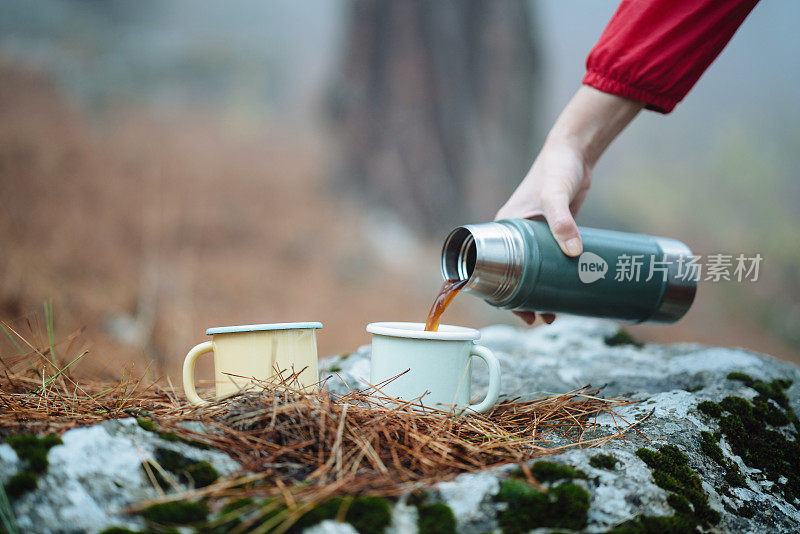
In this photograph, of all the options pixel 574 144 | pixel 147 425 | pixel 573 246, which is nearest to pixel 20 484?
pixel 147 425

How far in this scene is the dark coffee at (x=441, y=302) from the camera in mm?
1415

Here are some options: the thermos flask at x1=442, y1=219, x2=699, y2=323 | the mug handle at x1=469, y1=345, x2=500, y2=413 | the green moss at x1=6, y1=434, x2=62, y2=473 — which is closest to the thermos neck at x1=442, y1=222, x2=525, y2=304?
the thermos flask at x1=442, y1=219, x2=699, y2=323

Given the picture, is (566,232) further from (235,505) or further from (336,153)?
(336,153)

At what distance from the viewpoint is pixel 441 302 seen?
4.77 ft

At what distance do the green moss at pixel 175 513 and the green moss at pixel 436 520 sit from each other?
1.00 ft

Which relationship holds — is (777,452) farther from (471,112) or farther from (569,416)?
(471,112)

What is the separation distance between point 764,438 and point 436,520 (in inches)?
38.5

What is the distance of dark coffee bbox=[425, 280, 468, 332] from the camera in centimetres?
142

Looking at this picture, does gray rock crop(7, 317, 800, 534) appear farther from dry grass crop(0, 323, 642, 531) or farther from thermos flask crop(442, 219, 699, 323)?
thermos flask crop(442, 219, 699, 323)

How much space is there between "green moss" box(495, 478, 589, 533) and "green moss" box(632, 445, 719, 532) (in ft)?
0.55

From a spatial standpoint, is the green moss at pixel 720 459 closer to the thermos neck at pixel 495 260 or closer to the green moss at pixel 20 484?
the thermos neck at pixel 495 260

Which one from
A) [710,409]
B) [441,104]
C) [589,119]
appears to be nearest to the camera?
[710,409]

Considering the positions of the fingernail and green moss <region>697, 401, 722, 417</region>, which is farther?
the fingernail

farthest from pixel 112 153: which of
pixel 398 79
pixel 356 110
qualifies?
pixel 398 79
